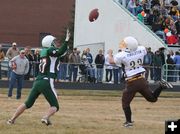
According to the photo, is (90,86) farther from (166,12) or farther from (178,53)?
(166,12)

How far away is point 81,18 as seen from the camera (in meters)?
40.1

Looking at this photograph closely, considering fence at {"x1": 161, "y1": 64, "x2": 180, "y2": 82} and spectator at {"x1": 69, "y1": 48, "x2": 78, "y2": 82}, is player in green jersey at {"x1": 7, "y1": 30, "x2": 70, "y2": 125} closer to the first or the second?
spectator at {"x1": 69, "y1": 48, "x2": 78, "y2": 82}

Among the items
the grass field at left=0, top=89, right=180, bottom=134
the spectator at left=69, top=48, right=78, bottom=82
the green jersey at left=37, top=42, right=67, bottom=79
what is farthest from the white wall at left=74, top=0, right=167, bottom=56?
the green jersey at left=37, top=42, right=67, bottom=79

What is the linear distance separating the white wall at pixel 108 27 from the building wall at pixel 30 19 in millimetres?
23036

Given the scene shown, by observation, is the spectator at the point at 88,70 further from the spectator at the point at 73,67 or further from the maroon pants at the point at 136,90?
the maroon pants at the point at 136,90

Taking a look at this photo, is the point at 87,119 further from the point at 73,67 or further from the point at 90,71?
the point at 90,71

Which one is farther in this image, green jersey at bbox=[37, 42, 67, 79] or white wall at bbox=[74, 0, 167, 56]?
white wall at bbox=[74, 0, 167, 56]

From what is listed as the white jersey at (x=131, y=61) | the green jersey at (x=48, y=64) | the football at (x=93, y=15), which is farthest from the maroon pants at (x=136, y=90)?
the football at (x=93, y=15)

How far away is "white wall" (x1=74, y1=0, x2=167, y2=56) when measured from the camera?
3616 centimetres

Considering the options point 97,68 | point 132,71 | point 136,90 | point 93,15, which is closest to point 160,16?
point 93,15

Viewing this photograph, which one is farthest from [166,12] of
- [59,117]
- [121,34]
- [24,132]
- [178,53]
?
[24,132]

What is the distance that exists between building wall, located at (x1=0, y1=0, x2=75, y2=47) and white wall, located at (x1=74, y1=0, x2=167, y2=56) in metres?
23.0

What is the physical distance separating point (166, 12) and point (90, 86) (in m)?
10.1

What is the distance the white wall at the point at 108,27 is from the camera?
1423 inches
